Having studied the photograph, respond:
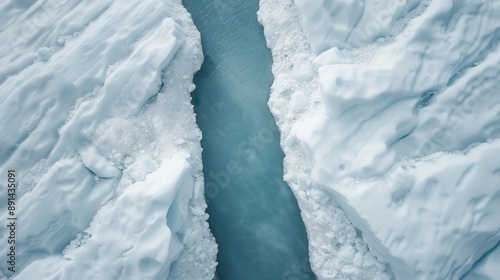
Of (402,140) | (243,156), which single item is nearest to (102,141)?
(243,156)

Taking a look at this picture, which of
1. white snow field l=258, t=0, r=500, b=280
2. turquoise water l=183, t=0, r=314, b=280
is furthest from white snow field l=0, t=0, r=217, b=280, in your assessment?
white snow field l=258, t=0, r=500, b=280

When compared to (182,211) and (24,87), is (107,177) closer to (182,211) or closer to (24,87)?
(182,211)

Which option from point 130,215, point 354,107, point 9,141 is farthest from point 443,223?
point 9,141

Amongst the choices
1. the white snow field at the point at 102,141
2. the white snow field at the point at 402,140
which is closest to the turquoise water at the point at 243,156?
the white snow field at the point at 102,141

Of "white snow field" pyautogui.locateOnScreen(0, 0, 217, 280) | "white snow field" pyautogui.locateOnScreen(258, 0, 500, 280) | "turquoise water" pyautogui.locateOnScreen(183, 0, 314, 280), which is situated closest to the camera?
"white snow field" pyautogui.locateOnScreen(258, 0, 500, 280)

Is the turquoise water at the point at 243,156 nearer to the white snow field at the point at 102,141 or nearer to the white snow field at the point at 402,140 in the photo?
the white snow field at the point at 102,141

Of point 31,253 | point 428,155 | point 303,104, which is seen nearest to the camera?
point 428,155

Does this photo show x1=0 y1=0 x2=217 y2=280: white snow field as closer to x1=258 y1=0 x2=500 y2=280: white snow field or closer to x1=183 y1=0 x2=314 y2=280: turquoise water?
x1=183 y1=0 x2=314 y2=280: turquoise water
